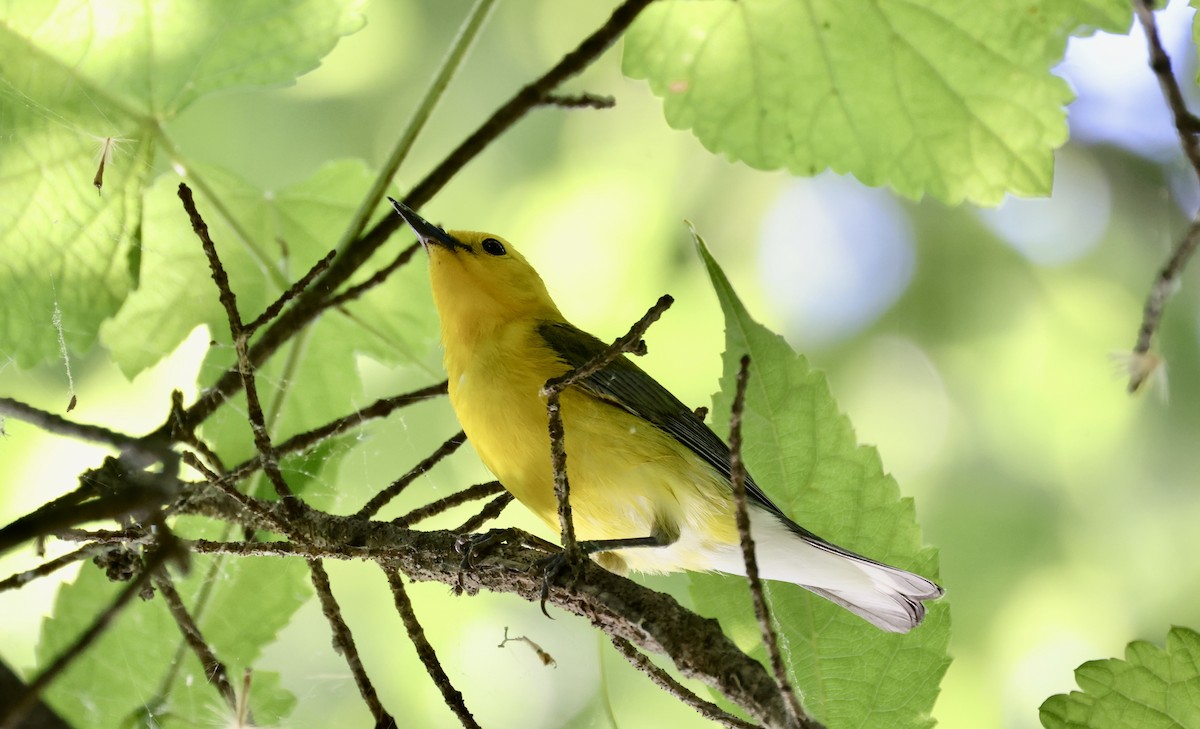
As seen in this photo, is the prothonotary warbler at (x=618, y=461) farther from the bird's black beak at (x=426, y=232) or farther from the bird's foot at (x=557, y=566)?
the bird's foot at (x=557, y=566)

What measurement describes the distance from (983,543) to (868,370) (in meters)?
0.85

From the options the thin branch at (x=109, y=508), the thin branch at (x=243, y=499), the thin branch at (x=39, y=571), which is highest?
the thin branch at (x=243, y=499)

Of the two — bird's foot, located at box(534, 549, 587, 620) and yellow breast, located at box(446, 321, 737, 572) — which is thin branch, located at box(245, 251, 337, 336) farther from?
yellow breast, located at box(446, 321, 737, 572)

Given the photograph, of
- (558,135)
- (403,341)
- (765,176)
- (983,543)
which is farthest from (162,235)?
(983,543)

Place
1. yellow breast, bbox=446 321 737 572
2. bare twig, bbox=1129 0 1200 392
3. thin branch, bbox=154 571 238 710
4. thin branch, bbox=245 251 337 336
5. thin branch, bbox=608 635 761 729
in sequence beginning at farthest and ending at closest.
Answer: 1. yellow breast, bbox=446 321 737 572
2. thin branch, bbox=154 571 238 710
3. thin branch, bbox=245 251 337 336
4. thin branch, bbox=608 635 761 729
5. bare twig, bbox=1129 0 1200 392

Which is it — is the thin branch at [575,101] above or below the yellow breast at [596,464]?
above

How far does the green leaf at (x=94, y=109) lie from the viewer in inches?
70.4

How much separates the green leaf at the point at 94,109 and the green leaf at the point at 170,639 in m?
0.47

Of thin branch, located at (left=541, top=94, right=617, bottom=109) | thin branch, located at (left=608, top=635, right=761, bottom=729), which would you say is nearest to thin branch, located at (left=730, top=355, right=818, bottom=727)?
thin branch, located at (left=608, top=635, right=761, bottom=729)

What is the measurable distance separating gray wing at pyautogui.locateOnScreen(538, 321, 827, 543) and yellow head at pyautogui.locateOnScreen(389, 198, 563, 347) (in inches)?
7.1

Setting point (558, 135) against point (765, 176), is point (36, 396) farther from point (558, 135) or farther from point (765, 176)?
point (765, 176)

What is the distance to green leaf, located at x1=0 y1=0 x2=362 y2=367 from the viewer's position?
179 cm

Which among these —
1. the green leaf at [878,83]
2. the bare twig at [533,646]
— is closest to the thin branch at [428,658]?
the bare twig at [533,646]

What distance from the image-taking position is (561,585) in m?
1.48
